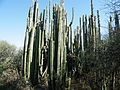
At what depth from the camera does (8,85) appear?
12750 millimetres

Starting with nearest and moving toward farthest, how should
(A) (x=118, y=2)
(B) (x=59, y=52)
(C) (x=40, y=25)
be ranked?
(A) (x=118, y=2) < (B) (x=59, y=52) < (C) (x=40, y=25)

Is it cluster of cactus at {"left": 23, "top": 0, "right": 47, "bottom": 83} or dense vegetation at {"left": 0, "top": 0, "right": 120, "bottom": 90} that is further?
cluster of cactus at {"left": 23, "top": 0, "right": 47, "bottom": 83}

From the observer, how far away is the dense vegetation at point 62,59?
10773 mm

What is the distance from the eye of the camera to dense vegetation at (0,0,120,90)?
10773mm

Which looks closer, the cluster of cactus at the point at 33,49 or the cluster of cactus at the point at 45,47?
the cluster of cactus at the point at 45,47

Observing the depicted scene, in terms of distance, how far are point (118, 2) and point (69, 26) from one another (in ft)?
25.1

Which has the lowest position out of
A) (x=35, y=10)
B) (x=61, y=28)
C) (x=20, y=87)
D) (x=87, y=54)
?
(x=20, y=87)

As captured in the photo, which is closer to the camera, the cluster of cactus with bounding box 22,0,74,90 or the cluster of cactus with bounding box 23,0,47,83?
the cluster of cactus with bounding box 22,0,74,90

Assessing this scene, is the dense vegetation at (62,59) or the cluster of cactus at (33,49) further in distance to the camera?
the cluster of cactus at (33,49)

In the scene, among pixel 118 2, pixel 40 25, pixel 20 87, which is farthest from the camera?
pixel 40 25

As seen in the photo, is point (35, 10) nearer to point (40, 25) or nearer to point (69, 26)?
point (40, 25)

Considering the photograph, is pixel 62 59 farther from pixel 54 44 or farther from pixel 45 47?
pixel 45 47

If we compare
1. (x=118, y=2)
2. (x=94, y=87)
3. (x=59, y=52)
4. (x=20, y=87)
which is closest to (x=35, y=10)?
(x=59, y=52)

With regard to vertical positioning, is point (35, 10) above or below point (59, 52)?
above
